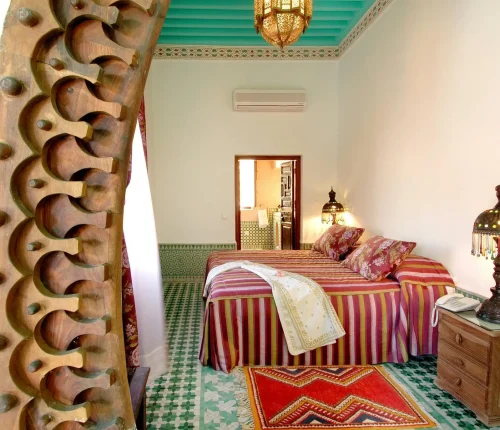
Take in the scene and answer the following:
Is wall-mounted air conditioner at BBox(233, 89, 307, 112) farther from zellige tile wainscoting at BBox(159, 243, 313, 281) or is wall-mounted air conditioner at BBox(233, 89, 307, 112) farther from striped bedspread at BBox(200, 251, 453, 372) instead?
striped bedspread at BBox(200, 251, 453, 372)

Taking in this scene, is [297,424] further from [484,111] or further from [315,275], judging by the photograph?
[484,111]

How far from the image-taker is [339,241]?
4234 mm

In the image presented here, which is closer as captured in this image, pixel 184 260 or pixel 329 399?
pixel 329 399

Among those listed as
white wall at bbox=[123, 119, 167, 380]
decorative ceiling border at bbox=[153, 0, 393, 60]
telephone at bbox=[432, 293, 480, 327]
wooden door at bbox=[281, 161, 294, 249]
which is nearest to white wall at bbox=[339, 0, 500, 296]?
telephone at bbox=[432, 293, 480, 327]

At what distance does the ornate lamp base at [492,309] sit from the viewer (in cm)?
216

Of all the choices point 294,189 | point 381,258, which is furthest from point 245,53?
point 381,258

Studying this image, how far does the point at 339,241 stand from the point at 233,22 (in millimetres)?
3147

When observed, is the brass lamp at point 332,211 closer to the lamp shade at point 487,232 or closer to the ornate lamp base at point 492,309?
the lamp shade at point 487,232

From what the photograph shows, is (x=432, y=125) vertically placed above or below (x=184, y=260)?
above

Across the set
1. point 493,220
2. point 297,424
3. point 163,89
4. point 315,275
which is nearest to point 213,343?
point 297,424

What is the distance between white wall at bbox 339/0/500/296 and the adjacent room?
0.02 m

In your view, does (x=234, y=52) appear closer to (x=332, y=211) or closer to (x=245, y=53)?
(x=245, y=53)

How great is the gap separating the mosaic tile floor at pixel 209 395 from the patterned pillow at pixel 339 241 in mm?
1467

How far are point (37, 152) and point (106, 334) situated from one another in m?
0.29
